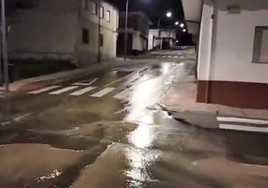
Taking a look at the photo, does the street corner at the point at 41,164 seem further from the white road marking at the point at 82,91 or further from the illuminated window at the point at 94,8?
the illuminated window at the point at 94,8

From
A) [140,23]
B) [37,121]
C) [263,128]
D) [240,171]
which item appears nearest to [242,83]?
[263,128]

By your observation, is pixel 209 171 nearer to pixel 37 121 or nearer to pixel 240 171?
pixel 240 171

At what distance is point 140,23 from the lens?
54.3m

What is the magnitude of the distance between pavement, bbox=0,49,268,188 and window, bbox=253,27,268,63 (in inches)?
101

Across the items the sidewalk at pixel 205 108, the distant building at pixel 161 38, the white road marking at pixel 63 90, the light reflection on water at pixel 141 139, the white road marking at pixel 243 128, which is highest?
the distant building at pixel 161 38

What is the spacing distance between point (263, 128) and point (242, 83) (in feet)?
7.25

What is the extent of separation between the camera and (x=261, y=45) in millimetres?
10023

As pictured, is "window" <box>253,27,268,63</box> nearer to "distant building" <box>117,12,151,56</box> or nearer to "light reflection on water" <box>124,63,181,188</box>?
"light reflection on water" <box>124,63,181,188</box>

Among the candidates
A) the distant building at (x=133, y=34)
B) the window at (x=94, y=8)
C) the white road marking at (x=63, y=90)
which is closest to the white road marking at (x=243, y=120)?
the white road marking at (x=63, y=90)

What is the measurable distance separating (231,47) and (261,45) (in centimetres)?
92

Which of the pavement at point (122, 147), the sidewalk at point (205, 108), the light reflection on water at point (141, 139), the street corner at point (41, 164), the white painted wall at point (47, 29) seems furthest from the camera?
the white painted wall at point (47, 29)

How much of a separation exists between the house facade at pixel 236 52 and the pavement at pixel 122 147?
4.62 feet

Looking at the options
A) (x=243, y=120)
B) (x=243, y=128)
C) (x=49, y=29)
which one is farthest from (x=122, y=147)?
(x=49, y=29)

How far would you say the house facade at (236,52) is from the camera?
32.6 ft
